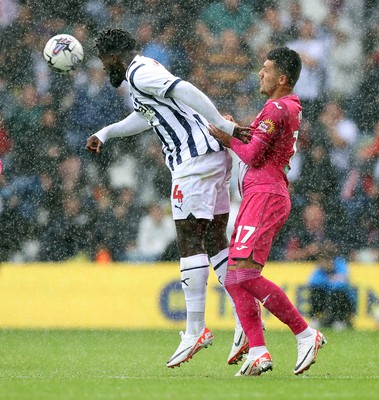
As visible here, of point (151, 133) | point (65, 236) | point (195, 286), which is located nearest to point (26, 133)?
point (65, 236)

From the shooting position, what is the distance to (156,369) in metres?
8.09

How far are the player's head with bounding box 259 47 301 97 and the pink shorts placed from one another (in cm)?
72

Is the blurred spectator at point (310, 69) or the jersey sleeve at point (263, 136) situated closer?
the jersey sleeve at point (263, 136)

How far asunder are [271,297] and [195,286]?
27.1 inches

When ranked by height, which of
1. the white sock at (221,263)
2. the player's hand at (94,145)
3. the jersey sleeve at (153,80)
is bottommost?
the white sock at (221,263)

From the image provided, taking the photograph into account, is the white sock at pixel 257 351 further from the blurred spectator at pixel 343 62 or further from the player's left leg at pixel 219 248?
the blurred spectator at pixel 343 62

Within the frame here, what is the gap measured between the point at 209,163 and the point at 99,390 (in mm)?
1976

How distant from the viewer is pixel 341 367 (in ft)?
26.9

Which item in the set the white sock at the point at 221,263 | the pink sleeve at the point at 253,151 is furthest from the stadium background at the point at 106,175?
the pink sleeve at the point at 253,151

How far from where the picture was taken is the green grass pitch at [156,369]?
6.08m

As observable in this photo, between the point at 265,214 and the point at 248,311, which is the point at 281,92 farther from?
the point at 248,311

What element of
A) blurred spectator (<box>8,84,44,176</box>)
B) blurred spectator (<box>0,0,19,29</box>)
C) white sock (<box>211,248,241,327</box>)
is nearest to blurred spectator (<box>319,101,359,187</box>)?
blurred spectator (<box>8,84,44,176</box>)

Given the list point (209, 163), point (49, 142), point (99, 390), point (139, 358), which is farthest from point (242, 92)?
point (99, 390)

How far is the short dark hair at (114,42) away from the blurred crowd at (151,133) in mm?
5207
